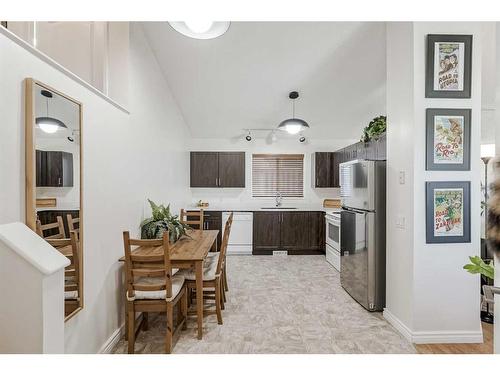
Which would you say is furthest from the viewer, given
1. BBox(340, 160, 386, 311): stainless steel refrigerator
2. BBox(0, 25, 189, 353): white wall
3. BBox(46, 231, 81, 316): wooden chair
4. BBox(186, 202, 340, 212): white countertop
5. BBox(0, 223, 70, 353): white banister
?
BBox(186, 202, 340, 212): white countertop

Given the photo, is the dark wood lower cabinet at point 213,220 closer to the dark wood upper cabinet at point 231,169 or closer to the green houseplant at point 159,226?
the dark wood upper cabinet at point 231,169

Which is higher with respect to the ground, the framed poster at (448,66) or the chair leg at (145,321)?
the framed poster at (448,66)

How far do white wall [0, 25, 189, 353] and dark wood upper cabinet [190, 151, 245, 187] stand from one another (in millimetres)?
2002

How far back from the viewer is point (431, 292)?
7.97ft

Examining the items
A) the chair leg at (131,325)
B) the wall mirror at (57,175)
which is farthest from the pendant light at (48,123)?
the chair leg at (131,325)

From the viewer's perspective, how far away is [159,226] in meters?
2.99

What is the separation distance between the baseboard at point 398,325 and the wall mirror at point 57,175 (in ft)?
8.63

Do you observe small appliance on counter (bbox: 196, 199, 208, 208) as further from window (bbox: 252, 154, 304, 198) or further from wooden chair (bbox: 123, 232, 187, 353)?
wooden chair (bbox: 123, 232, 187, 353)

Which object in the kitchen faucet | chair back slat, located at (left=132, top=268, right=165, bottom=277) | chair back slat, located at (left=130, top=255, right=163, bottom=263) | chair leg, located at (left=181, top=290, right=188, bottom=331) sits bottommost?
chair leg, located at (left=181, top=290, right=188, bottom=331)

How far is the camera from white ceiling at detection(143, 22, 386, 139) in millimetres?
3299

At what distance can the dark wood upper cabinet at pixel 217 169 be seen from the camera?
5.89 metres

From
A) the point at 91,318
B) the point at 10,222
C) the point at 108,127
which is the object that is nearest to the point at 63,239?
the point at 10,222

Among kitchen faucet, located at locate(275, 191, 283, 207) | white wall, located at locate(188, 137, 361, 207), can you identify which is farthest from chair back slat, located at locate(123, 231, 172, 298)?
kitchen faucet, located at locate(275, 191, 283, 207)
